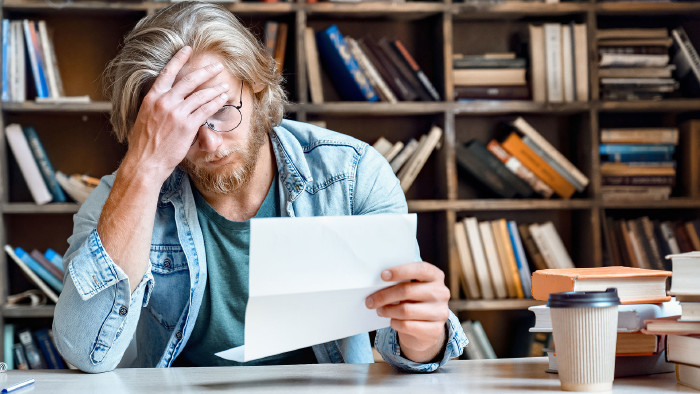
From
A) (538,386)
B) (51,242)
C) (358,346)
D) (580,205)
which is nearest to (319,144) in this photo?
(358,346)

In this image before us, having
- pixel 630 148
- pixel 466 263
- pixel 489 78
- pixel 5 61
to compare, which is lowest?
pixel 466 263

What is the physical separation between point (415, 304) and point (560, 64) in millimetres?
2014

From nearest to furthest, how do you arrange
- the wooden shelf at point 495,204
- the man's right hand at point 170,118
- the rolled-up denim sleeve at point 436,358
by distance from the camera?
the rolled-up denim sleeve at point 436,358, the man's right hand at point 170,118, the wooden shelf at point 495,204

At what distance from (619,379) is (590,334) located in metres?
0.17

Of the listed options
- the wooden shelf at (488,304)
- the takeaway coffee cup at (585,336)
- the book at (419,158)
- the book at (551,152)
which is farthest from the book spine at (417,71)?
the takeaway coffee cup at (585,336)

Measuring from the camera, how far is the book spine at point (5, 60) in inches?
102

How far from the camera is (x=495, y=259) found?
2715 millimetres

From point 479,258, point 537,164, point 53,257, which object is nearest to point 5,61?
point 53,257

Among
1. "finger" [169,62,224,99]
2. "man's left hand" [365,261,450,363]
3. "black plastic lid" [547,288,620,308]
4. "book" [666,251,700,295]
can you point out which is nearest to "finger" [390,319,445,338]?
"man's left hand" [365,261,450,363]

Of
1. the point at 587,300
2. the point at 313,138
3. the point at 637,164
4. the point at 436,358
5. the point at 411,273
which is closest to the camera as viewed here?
the point at 587,300

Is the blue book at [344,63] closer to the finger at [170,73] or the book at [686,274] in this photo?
the finger at [170,73]

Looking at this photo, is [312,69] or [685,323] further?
[312,69]

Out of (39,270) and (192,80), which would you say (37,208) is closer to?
(39,270)

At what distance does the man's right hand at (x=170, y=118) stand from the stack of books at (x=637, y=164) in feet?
6.36
